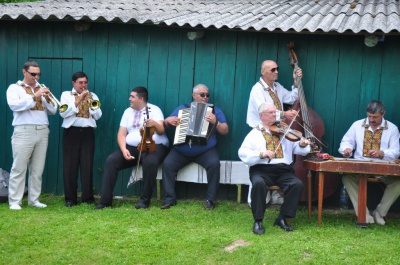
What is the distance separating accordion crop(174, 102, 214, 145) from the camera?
8086 millimetres

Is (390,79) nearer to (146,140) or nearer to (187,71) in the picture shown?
(187,71)

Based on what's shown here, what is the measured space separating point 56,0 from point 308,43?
435cm

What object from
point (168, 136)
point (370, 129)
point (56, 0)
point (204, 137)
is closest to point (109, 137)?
point (168, 136)

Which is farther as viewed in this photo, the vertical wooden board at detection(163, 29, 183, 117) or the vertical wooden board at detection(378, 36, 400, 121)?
the vertical wooden board at detection(163, 29, 183, 117)

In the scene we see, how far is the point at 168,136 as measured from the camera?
8.77m

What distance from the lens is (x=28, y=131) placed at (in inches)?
315

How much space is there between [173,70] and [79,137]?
1.57 m

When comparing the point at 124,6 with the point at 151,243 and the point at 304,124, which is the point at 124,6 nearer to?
the point at 304,124

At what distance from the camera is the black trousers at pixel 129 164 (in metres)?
8.13

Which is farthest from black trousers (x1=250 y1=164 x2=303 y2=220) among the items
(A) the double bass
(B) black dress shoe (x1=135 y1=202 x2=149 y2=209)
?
(B) black dress shoe (x1=135 y1=202 x2=149 y2=209)

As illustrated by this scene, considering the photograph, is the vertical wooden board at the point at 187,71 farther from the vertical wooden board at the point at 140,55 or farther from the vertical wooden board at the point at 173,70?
the vertical wooden board at the point at 140,55

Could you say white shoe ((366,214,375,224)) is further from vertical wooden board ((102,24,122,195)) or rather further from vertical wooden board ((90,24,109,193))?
vertical wooden board ((90,24,109,193))

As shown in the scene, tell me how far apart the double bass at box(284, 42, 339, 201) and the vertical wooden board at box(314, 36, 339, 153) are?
35cm

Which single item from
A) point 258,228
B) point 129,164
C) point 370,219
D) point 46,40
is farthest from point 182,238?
point 46,40
